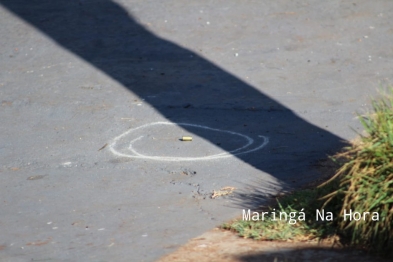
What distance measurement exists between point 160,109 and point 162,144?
109cm

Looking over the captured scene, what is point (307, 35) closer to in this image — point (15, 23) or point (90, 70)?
point (90, 70)

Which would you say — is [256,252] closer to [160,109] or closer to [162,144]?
[162,144]

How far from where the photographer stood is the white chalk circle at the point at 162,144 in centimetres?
687

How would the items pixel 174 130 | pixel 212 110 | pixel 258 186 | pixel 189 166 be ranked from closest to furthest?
pixel 258 186
pixel 189 166
pixel 174 130
pixel 212 110

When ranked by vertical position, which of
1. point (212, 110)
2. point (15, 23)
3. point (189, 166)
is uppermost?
point (15, 23)

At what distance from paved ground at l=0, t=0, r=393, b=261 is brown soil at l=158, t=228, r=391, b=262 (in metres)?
0.18

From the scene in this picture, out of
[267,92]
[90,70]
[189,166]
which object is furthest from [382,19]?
[189,166]

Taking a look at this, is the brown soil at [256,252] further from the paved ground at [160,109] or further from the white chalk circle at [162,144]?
the white chalk circle at [162,144]

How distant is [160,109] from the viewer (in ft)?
27.0

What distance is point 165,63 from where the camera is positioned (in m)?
9.74

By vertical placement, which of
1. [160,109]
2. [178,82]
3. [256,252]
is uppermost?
[178,82]

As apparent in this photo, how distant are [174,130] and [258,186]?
1.92 metres

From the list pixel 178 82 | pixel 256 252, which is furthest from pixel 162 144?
pixel 256 252

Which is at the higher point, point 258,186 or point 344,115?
point 344,115
